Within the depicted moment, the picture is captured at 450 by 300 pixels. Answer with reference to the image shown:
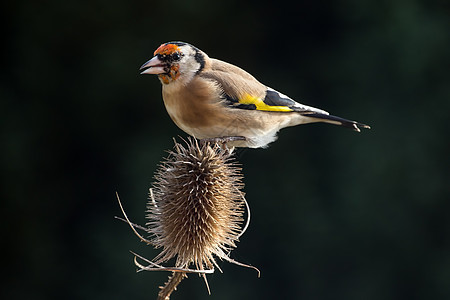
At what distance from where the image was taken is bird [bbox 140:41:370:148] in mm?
2289

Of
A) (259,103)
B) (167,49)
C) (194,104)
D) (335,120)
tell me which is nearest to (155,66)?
(167,49)

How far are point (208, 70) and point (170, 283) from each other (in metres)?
1.11

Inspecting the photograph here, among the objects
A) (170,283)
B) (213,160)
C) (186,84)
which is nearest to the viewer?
(170,283)

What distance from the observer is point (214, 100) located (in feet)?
7.79

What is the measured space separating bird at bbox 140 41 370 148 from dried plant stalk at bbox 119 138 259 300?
0.14 meters

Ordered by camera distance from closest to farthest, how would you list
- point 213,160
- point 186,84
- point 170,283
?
point 170,283 → point 213,160 → point 186,84

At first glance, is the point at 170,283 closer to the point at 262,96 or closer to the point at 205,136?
the point at 205,136

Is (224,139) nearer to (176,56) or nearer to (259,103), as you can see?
(259,103)

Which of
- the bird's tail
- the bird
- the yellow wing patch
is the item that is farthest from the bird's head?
the bird's tail

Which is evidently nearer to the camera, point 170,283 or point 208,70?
point 170,283

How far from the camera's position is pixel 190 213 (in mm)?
2229

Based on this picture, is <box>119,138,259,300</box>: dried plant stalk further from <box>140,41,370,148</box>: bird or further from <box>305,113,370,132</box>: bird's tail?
<box>305,113,370,132</box>: bird's tail

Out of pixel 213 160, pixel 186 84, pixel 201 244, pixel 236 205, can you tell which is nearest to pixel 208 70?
pixel 186 84

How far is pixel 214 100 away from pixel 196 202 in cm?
50
